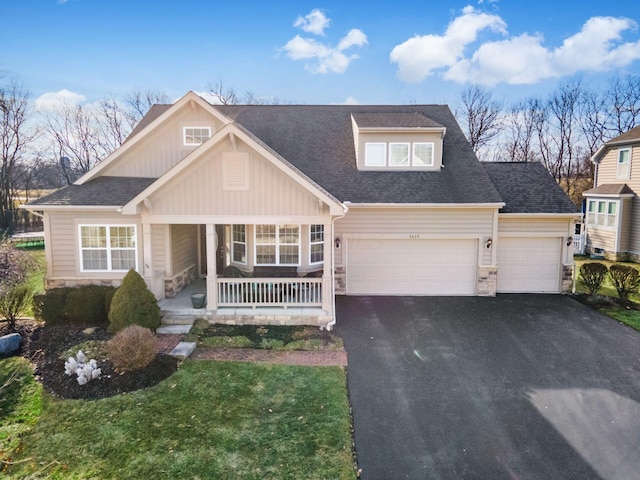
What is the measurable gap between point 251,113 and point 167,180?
880 centimetres

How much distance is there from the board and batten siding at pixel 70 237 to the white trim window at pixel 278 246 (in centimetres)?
374

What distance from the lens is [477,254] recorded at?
1433cm

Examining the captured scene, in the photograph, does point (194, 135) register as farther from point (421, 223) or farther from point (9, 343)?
point (421, 223)

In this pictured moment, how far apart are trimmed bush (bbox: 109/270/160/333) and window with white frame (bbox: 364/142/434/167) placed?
9.07m

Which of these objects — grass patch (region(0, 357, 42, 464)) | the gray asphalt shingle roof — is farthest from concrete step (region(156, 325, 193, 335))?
the gray asphalt shingle roof

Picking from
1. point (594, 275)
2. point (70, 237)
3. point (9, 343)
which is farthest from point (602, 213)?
point (9, 343)

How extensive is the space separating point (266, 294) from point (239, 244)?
113 inches

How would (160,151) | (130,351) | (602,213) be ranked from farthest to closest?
(602,213)
(160,151)
(130,351)

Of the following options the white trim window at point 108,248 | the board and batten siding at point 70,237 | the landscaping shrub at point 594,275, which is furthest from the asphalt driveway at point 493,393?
the board and batten siding at point 70,237

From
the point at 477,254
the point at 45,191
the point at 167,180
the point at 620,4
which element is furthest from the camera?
the point at 45,191

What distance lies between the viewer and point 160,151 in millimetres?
13680

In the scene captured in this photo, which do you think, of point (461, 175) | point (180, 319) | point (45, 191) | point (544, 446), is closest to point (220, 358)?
point (180, 319)

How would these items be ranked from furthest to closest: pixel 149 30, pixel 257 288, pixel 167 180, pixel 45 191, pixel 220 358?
pixel 45 191
pixel 149 30
pixel 257 288
pixel 167 180
pixel 220 358

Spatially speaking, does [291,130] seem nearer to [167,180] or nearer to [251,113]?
[251,113]
